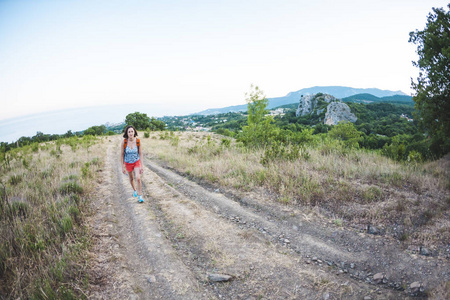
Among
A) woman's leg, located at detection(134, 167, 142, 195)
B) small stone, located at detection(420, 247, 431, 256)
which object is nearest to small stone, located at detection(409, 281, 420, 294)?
small stone, located at detection(420, 247, 431, 256)

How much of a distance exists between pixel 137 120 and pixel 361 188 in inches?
2395

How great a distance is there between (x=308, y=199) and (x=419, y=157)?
7015mm

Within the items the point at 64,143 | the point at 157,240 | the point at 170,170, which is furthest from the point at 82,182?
the point at 64,143

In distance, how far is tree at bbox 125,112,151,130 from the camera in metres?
56.8

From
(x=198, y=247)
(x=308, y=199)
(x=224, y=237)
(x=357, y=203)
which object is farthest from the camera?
(x=308, y=199)

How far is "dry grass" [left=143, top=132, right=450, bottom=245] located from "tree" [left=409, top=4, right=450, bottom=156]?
173 centimetres

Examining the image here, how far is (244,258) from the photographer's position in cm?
372

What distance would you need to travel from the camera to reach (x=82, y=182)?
7.61m

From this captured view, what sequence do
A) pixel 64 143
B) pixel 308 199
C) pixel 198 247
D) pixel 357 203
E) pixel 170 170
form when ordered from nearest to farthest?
pixel 198 247 → pixel 357 203 → pixel 308 199 → pixel 170 170 → pixel 64 143

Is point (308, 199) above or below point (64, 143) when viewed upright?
below

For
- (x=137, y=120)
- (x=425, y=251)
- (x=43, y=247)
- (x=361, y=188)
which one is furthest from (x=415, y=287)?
(x=137, y=120)

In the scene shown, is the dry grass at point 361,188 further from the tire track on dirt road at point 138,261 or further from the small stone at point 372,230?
the tire track on dirt road at point 138,261

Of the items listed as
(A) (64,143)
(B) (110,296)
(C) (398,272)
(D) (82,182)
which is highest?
(A) (64,143)

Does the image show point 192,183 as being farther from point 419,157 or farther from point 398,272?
point 419,157
